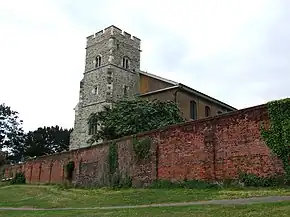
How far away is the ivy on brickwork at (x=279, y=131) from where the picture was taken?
A: 16078mm

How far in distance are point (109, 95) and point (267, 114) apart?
3245 centimetres

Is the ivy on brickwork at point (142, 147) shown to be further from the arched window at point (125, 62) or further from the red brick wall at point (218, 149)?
the arched window at point (125, 62)

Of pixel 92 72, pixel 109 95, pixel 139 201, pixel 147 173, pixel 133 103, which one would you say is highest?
pixel 92 72

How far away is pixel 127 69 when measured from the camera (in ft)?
168

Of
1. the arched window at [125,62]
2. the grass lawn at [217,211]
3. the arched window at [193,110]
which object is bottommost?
the grass lawn at [217,211]

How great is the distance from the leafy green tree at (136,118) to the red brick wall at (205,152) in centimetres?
712

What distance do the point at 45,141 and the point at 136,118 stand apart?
36.0 metres

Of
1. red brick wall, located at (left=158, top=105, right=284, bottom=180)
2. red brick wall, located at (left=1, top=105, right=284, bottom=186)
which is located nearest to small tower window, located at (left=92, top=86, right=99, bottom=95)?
red brick wall, located at (left=1, top=105, right=284, bottom=186)

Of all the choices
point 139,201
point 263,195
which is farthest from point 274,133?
point 139,201

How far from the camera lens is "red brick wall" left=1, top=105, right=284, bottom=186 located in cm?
1723

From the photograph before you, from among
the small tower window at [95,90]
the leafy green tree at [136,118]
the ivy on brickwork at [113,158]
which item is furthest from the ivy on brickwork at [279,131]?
the small tower window at [95,90]

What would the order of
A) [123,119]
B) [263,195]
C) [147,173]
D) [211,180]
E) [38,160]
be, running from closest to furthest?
[263,195]
[211,180]
[147,173]
[123,119]
[38,160]

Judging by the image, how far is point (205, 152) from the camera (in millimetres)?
19609

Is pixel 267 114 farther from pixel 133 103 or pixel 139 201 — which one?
pixel 133 103
